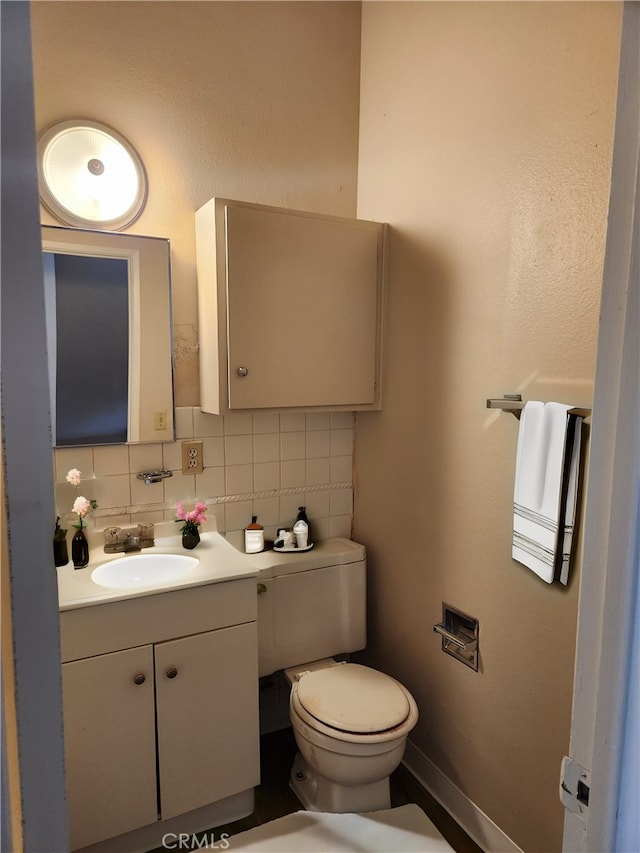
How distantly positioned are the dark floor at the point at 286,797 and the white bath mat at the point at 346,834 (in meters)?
0.05

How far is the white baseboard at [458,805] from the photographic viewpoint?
1623 mm

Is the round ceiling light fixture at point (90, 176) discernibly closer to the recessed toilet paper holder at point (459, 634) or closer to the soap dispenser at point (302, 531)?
the soap dispenser at point (302, 531)

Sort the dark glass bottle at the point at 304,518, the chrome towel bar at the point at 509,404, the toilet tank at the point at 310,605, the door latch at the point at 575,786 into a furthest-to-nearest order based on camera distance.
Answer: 1. the dark glass bottle at the point at 304,518
2. the toilet tank at the point at 310,605
3. the chrome towel bar at the point at 509,404
4. the door latch at the point at 575,786

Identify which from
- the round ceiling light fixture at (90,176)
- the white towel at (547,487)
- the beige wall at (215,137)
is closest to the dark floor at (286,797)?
the beige wall at (215,137)

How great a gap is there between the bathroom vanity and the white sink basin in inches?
2.3

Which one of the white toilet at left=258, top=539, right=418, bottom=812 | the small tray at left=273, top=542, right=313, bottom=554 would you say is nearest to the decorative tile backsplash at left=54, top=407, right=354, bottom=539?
the small tray at left=273, top=542, right=313, bottom=554

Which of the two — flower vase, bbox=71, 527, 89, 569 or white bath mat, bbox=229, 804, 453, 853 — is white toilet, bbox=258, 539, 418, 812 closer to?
white bath mat, bbox=229, 804, 453, 853

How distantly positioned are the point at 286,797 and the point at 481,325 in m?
1.69

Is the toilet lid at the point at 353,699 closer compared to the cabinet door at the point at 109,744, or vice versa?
the cabinet door at the point at 109,744

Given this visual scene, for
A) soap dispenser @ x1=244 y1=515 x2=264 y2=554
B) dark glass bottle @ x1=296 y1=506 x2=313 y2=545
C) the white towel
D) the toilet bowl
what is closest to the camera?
the white towel

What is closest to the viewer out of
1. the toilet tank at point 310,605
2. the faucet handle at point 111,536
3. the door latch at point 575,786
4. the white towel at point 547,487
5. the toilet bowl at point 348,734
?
the door latch at point 575,786

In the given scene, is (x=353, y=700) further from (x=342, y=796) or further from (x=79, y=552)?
(x=79, y=552)

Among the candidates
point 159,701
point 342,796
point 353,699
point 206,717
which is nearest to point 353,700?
point 353,699

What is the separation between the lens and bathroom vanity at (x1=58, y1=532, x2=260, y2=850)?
1.48 meters
